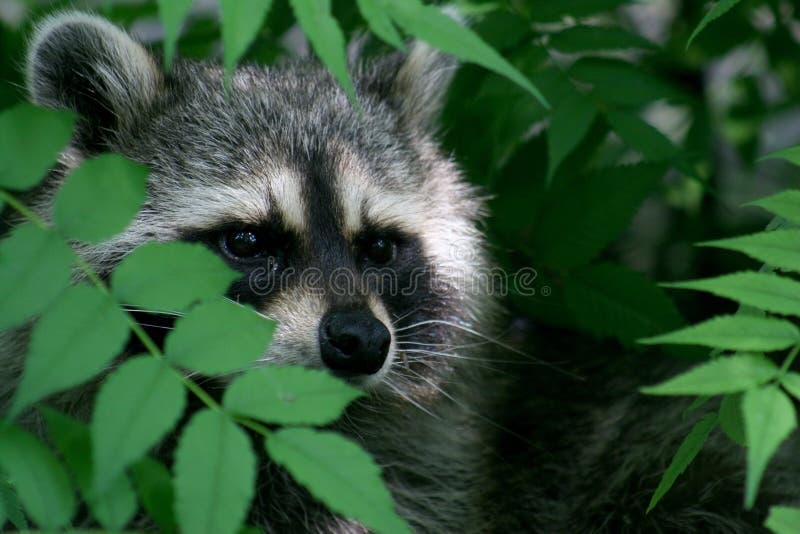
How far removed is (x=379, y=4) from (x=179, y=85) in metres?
1.99

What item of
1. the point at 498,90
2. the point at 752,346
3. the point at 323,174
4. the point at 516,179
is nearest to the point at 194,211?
the point at 323,174

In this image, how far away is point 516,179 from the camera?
5.69 m

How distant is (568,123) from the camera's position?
4773 mm

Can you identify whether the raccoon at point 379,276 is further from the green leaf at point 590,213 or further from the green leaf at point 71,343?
the green leaf at point 71,343

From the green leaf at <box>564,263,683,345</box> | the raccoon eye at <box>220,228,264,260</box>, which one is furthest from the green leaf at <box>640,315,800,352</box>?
the green leaf at <box>564,263,683,345</box>

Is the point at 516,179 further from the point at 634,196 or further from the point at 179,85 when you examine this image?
the point at 179,85

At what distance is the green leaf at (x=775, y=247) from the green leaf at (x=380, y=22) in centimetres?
111

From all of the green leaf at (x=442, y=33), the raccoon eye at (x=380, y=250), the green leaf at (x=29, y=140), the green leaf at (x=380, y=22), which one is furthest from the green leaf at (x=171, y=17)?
the raccoon eye at (x=380, y=250)

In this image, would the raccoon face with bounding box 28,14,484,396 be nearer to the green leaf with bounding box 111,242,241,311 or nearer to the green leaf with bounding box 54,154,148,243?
the green leaf with bounding box 111,242,241,311

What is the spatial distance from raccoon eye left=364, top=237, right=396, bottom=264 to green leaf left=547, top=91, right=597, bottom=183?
84 cm

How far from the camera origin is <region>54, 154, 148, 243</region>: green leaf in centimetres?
283

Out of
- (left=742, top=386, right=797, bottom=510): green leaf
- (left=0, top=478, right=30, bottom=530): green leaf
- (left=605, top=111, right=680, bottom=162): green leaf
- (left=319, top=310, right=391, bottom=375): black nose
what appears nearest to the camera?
(left=742, top=386, right=797, bottom=510): green leaf

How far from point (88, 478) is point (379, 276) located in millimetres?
2071

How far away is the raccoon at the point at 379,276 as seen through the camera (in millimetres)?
4285
